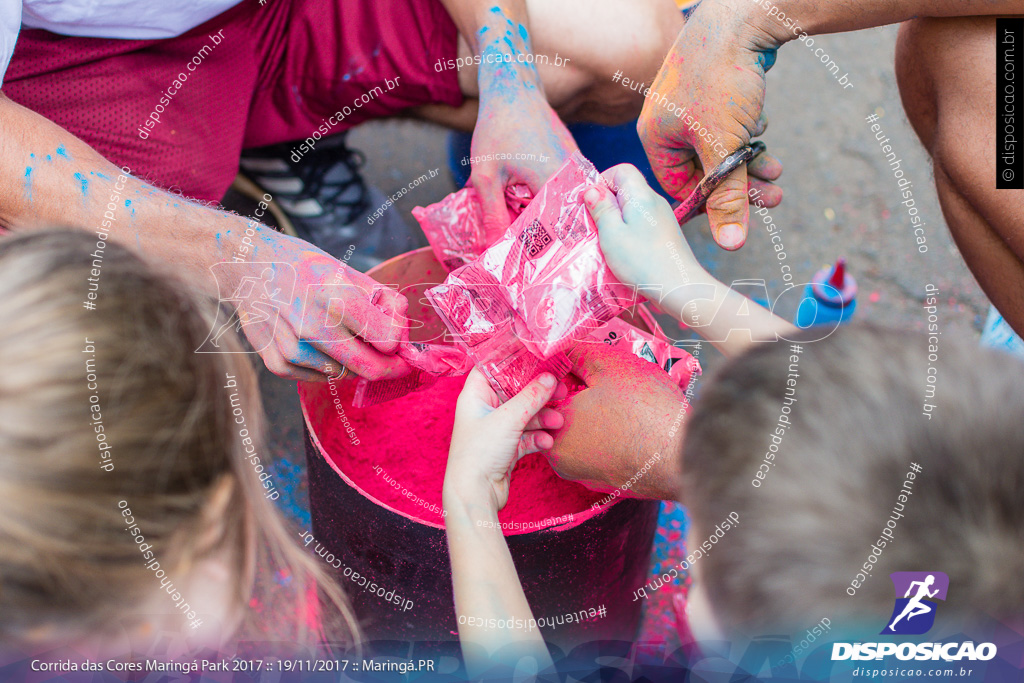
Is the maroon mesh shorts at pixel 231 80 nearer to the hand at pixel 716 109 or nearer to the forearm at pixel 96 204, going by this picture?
the forearm at pixel 96 204

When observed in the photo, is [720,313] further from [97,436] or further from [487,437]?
[97,436]

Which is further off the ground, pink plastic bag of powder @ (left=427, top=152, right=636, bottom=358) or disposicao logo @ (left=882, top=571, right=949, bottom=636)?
pink plastic bag of powder @ (left=427, top=152, right=636, bottom=358)

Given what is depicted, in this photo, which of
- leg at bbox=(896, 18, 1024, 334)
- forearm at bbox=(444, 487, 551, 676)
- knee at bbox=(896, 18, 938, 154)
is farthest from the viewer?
knee at bbox=(896, 18, 938, 154)

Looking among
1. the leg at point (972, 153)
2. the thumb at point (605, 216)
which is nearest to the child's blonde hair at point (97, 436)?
the thumb at point (605, 216)

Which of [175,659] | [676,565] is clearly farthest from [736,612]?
[676,565]

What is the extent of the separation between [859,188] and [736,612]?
156 centimetres

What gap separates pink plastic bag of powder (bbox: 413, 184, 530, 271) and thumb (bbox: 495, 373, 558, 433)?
268 millimetres

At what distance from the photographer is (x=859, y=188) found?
5.90ft

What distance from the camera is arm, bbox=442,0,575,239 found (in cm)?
99

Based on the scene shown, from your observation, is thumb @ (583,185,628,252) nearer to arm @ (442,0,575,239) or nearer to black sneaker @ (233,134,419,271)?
arm @ (442,0,575,239)

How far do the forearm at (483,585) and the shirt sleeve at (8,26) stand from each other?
77cm

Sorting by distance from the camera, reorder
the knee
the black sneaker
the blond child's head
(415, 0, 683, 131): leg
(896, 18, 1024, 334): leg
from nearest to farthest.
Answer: the blond child's head < (896, 18, 1024, 334): leg < the knee < (415, 0, 683, 131): leg < the black sneaker

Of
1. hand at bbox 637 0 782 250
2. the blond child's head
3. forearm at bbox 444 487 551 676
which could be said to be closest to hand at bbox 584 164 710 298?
hand at bbox 637 0 782 250

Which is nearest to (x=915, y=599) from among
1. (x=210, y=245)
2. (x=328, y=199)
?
(x=210, y=245)
